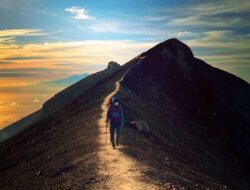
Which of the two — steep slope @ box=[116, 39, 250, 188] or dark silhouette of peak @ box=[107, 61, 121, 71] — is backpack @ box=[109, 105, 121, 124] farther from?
dark silhouette of peak @ box=[107, 61, 121, 71]

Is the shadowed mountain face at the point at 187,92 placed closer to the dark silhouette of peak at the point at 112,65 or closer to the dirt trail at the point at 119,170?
the dirt trail at the point at 119,170

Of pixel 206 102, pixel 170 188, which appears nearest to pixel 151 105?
pixel 206 102

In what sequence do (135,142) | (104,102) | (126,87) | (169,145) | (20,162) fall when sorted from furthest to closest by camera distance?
(126,87), (104,102), (169,145), (20,162), (135,142)

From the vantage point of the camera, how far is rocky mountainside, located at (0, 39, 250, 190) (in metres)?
21.7

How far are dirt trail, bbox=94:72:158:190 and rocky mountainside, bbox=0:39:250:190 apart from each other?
19cm

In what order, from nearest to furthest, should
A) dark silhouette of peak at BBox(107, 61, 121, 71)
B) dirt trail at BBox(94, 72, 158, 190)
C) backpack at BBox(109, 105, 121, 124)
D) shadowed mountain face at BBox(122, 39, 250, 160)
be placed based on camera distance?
dirt trail at BBox(94, 72, 158, 190) → backpack at BBox(109, 105, 121, 124) → shadowed mountain face at BBox(122, 39, 250, 160) → dark silhouette of peak at BBox(107, 61, 121, 71)

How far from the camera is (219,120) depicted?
68.1 meters

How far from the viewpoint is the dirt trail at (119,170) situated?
16.5 metres

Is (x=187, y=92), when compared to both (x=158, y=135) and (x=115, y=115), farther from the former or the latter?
(x=115, y=115)

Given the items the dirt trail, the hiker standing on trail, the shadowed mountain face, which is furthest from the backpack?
the shadowed mountain face

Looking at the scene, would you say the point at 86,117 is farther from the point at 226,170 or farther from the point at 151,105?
the point at 226,170

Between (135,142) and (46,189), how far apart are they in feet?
29.3

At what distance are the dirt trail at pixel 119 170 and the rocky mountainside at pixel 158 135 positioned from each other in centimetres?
19

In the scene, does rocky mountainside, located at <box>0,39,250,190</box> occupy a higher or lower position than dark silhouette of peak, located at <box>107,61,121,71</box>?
lower
